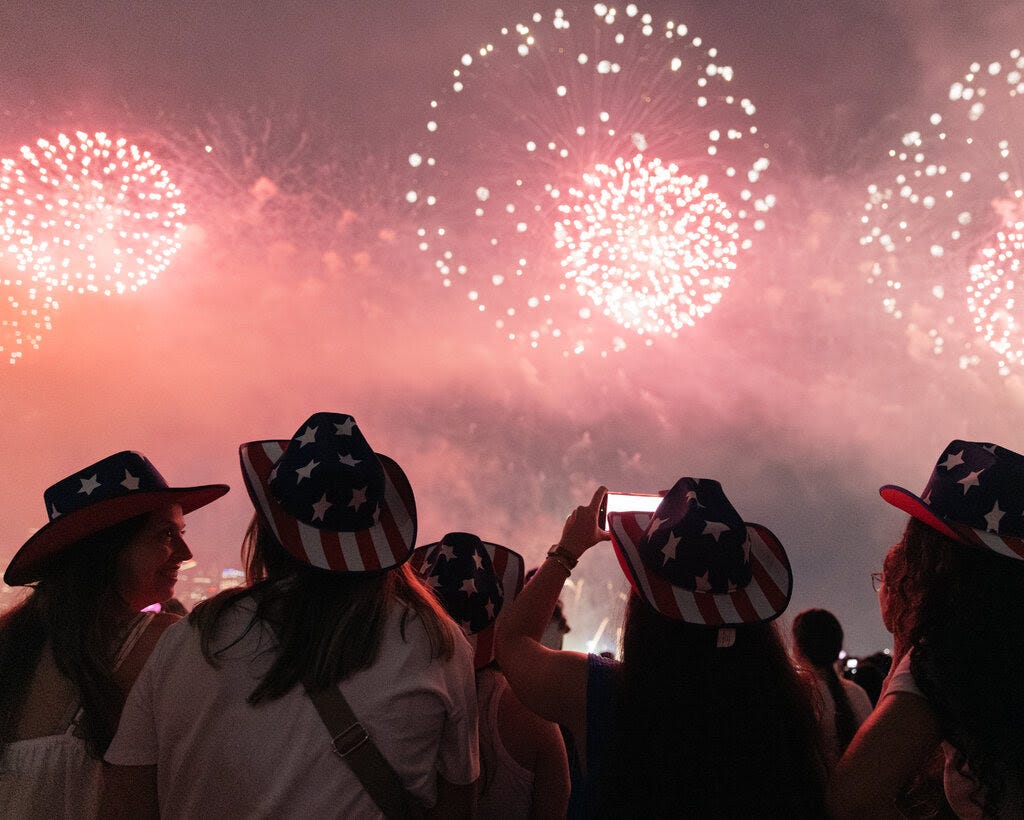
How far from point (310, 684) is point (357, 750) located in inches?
8.2

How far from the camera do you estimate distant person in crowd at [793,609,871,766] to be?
4.56 m

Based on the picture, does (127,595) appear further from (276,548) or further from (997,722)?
(997,722)

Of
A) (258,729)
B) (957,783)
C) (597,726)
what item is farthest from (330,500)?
(957,783)

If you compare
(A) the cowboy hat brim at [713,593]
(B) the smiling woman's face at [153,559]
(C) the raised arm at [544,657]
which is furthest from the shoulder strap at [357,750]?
(B) the smiling woman's face at [153,559]

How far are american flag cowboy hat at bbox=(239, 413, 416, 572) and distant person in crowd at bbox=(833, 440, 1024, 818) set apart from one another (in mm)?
1440

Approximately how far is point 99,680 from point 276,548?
89cm

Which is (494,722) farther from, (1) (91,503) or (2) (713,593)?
(1) (91,503)

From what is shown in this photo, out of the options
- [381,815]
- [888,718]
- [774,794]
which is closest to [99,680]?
[381,815]

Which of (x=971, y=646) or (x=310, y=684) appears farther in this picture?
(x=971, y=646)

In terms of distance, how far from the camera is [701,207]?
13.6 meters

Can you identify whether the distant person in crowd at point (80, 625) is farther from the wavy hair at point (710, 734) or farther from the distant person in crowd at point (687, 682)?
the wavy hair at point (710, 734)

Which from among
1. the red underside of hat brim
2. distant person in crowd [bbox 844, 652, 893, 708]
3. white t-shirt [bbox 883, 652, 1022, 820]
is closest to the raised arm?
white t-shirt [bbox 883, 652, 1022, 820]

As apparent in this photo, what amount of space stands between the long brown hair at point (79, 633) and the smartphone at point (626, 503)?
1.74 metres

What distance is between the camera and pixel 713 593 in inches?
95.0
